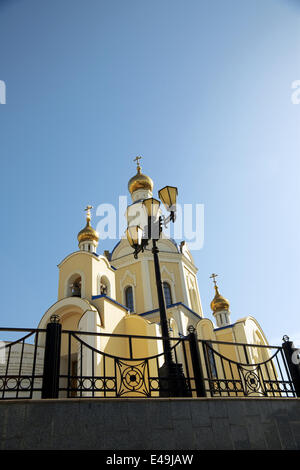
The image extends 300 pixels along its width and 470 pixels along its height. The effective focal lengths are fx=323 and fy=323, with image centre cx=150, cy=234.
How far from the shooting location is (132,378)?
4957mm

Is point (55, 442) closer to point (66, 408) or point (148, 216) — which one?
point (66, 408)

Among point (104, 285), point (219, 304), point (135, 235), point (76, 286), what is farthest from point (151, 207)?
point (219, 304)

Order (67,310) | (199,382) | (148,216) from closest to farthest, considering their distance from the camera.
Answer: (199,382) < (148,216) < (67,310)

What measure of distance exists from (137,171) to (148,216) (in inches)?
564

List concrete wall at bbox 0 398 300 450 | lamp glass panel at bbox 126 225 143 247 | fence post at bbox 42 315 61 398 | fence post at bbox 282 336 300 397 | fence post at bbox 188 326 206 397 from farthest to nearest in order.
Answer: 1. lamp glass panel at bbox 126 225 143 247
2. fence post at bbox 282 336 300 397
3. fence post at bbox 188 326 206 397
4. fence post at bbox 42 315 61 398
5. concrete wall at bbox 0 398 300 450

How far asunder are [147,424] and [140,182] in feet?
57.1

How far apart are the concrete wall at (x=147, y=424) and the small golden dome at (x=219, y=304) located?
14635 millimetres

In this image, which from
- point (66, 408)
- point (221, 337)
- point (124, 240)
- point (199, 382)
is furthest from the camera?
point (124, 240)

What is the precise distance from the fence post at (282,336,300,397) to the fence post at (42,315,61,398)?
466 cm

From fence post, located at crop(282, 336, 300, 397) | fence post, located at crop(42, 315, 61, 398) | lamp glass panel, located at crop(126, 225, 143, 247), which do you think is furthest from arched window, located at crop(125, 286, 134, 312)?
fence post, located at crop(42, 315, 61, 398)

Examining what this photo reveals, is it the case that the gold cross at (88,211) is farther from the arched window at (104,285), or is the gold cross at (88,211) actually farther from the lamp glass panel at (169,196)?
the lamp glass panel at (169,196)

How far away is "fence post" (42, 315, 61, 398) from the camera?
174 inches

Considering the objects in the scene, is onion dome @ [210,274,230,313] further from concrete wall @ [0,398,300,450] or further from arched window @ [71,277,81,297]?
concrete wall @ [0,398,300,450]

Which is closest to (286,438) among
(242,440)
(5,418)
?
(242,440)
